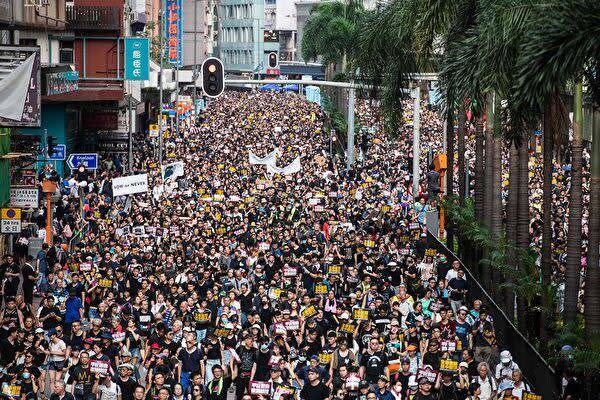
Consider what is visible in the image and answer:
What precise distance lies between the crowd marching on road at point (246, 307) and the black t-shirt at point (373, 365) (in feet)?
0.08

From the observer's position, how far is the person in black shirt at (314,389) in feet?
59.5

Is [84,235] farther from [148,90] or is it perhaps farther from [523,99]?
[148,90]

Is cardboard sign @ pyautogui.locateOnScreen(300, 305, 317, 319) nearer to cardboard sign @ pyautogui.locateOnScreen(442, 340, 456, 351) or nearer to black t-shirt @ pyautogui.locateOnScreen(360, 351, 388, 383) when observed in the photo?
black t-shirt @ pyautogui.locateOnScreen(360, 351, 388, 383)

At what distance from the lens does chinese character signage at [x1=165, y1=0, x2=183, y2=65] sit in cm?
10194

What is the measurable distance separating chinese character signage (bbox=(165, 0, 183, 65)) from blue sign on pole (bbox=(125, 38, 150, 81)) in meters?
46.1

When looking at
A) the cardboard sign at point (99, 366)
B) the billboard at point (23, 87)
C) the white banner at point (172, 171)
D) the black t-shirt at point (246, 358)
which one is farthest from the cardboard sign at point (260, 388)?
the white banner at point (172, 171)

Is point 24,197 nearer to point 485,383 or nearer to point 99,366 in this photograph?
point 99,366

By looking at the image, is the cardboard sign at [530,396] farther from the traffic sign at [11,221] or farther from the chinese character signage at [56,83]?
the traffic sign at [11,221]

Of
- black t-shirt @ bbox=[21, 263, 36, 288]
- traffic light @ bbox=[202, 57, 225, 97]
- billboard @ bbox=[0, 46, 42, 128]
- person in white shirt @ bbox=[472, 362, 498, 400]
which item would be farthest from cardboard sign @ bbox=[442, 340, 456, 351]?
traffic light @ bbox=[202, 57, 225, 97]

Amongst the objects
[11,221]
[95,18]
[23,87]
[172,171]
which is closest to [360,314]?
[23,87]

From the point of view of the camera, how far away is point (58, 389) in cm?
1750

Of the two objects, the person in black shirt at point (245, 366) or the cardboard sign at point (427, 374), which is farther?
the person in black shirt at point (245, 366)

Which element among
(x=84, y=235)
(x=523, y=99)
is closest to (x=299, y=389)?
(x=523, y=99)

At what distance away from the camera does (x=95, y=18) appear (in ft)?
191
